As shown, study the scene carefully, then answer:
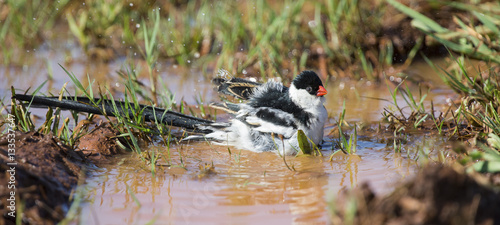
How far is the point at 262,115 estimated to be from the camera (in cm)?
412

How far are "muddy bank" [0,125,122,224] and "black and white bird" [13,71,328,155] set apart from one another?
36 cm

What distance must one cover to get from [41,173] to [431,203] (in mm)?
2124

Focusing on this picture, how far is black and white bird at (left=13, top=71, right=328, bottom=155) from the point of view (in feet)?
13.1

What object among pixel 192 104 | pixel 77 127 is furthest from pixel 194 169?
pixel 192 104

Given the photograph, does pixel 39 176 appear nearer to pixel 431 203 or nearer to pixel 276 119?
pixel 276 119

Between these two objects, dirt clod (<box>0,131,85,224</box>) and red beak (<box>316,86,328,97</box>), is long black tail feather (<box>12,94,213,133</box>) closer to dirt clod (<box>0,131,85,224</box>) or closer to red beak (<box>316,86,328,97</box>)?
dirt clod (<box>0,131,85,224</box>)

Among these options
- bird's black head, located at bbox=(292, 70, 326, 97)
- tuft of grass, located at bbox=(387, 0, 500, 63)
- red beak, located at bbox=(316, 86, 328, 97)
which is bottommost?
red beak, located at bbox=(316, 86, 328, 97)

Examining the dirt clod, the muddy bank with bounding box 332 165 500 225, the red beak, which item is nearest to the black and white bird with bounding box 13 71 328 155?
the red beak

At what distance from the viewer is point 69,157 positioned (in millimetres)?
3596

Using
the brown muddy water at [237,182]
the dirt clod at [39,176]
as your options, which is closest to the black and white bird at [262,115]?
the brown muddy water at [237,182]

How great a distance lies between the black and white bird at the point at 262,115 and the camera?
4008 millimetres

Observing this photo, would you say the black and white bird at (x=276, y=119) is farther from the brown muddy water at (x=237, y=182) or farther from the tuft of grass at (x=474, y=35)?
the tuft of grass at (x=474, y=35)

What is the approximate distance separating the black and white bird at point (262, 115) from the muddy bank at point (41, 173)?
1.18ft

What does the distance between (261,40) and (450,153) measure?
9.37 ft
